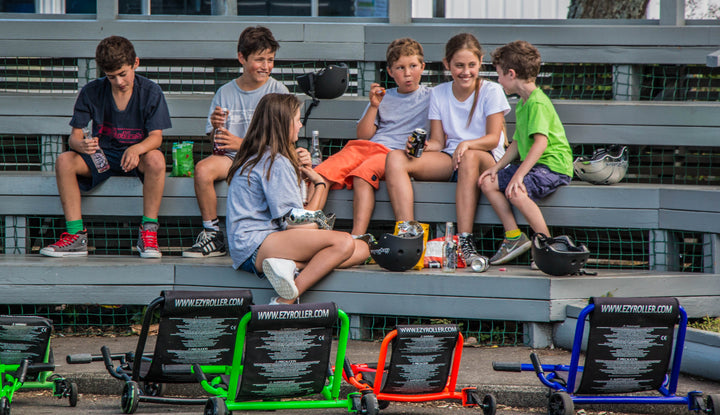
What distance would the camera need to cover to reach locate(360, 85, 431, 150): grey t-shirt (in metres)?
6.27

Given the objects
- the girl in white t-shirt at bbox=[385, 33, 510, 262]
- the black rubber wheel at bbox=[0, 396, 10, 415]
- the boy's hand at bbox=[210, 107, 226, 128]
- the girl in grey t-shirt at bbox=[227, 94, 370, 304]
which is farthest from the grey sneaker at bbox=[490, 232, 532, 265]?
the black rubber wheel at bbox=[0, 396, 10, 415]

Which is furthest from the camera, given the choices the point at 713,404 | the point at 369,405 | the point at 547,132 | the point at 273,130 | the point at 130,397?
the point at 547,132

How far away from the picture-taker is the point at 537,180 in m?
5.70

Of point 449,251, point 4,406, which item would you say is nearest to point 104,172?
point 449,251

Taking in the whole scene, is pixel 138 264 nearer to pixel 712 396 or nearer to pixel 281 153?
pixel 281 153

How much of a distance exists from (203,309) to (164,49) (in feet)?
12.0

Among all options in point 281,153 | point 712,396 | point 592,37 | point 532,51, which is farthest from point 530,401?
point 592,37

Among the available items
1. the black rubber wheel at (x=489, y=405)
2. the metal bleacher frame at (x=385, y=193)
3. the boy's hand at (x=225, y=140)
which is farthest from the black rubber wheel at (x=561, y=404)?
the boy's hand at (x=225, y=140)

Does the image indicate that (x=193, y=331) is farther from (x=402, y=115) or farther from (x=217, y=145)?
(x=402, y=115)

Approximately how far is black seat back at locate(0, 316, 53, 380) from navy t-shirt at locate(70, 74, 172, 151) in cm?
219

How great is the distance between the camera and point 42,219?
6570mm

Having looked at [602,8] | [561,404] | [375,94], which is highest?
[602,8]

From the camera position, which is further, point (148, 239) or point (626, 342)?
A: point (148, 239)

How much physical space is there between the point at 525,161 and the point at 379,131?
119 cm
